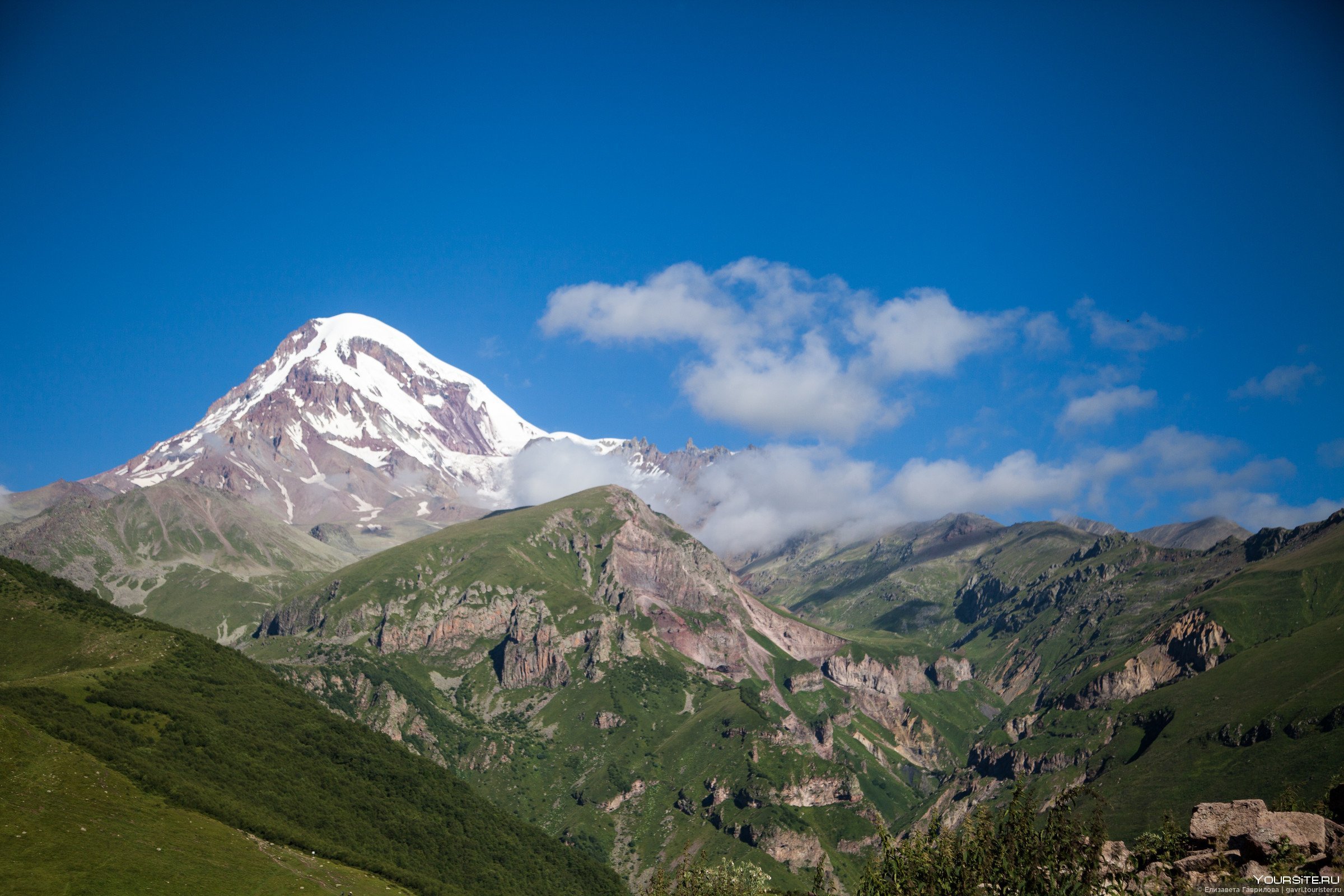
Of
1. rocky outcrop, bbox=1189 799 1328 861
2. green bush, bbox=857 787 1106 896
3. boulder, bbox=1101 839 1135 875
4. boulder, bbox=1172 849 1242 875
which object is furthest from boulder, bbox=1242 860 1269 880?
green bush, bbox=857 787 1106 896

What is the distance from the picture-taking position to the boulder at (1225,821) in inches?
2286

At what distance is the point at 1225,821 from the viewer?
6022 centimetres

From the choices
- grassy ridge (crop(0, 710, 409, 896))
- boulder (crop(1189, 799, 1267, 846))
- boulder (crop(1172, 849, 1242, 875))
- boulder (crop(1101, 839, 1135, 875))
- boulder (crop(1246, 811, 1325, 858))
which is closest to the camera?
boulder (crop(1246, 811, 1325, 858))

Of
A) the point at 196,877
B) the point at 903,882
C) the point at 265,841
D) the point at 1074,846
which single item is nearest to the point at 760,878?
the point at 903,882

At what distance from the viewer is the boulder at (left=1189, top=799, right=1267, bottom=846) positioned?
5806 centimetres

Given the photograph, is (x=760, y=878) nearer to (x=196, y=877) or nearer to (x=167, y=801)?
(x=196, y=877)

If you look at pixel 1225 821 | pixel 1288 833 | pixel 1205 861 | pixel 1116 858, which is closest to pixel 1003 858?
pixel 1116 858

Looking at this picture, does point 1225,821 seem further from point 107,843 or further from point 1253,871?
point 107,843

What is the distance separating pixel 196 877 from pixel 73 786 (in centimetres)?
3308

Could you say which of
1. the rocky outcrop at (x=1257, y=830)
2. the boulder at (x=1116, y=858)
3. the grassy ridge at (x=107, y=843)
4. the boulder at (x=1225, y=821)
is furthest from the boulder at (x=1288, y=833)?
the grassy ridge at (x=107, y=843)

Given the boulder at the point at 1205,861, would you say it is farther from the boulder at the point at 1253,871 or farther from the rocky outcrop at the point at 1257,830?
the boulder at the point at 1253,871

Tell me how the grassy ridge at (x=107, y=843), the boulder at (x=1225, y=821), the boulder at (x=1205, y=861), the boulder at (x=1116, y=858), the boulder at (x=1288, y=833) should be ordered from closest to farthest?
the boulder at (x=1288, y=833) → the boulder at (x=1205, y=861) → the boulder at (x=1225, y=821) → the boulder at (x=1116, y=858) → the grassy ridge at (x=107, y=843)

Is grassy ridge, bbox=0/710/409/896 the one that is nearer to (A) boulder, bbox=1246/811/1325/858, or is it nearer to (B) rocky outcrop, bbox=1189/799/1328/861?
(B) rocky outcrop, bbox=1189/799/1328/861

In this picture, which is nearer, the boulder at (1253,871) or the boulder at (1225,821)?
the boulder at (1253,871)
